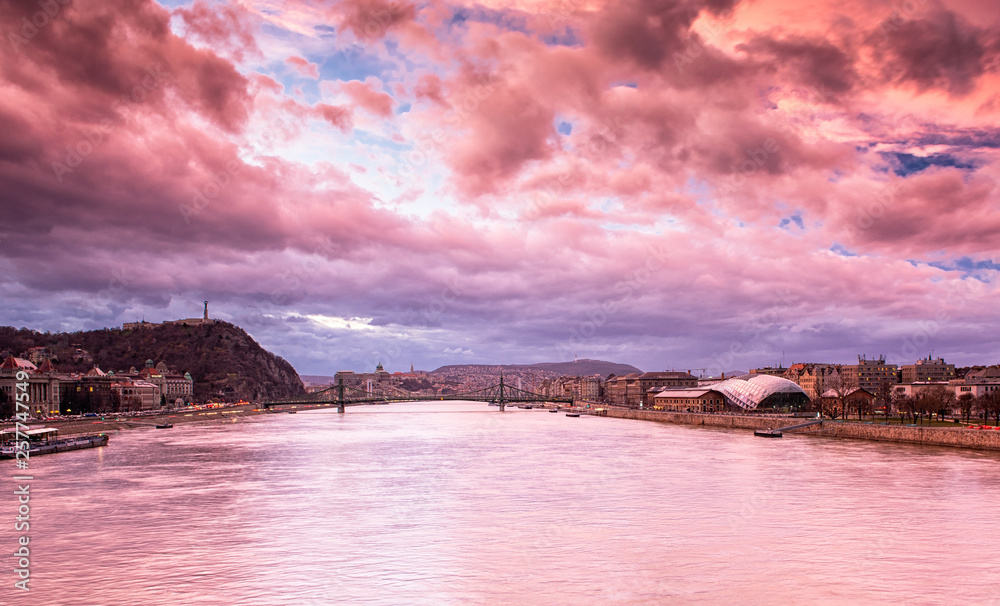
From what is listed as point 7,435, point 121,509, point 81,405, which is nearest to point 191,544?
point 121,509

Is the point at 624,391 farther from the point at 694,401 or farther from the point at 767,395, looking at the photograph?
the point at 767,395

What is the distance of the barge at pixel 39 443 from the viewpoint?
48.6 metres

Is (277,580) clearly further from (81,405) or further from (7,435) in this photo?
(81,405)

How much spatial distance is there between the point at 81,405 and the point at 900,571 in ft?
351

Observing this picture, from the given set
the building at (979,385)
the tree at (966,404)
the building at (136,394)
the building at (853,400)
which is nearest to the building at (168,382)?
the building at (136,394)

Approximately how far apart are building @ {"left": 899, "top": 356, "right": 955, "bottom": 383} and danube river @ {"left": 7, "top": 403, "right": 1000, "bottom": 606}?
10737 centimetres

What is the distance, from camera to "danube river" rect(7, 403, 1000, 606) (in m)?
17.0

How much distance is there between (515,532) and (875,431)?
161ft

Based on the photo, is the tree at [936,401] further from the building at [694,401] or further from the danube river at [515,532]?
the danube river at [515,532]

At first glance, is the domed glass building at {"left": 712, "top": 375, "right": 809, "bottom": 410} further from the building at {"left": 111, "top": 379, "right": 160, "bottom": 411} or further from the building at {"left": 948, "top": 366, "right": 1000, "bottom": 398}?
the building at {"left": 111, "top": 379, "right": 160, "bottom": 411}

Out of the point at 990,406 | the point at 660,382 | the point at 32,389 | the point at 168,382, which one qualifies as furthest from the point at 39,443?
the point at 660,382

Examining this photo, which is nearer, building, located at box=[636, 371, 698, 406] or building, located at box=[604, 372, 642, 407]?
building, located at box=[636, 371, 698, 406]

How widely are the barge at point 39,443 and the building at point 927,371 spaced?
444 feet

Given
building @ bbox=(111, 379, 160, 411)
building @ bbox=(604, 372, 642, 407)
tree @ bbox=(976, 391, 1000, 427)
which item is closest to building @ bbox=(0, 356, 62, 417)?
building @ bbox=(111, 379, 160, 411)
